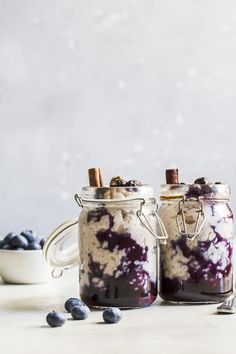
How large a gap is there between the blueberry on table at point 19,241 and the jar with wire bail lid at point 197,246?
490 mm

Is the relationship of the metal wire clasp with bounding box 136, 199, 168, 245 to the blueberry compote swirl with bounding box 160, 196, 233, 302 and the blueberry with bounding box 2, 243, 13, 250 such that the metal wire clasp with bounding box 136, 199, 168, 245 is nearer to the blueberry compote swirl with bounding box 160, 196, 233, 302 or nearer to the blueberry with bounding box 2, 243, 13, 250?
the blueberry compote swirl with bounding box 160, 196, 233, 302

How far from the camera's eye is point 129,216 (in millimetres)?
1370

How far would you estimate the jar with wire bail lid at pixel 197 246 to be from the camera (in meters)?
1.41

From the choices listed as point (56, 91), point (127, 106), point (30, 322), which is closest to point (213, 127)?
point (127, 106)

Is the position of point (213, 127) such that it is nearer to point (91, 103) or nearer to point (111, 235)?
point (91, 103)

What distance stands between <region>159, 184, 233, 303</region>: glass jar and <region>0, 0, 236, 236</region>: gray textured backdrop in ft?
4.44

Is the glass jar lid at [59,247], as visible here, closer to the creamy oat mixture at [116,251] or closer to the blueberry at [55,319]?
the creamy oat mixture at [116,251]

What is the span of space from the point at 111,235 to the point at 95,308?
0.14m

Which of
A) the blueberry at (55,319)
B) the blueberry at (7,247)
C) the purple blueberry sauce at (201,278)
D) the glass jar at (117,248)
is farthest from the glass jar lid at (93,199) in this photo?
the blueberry at (7,247)

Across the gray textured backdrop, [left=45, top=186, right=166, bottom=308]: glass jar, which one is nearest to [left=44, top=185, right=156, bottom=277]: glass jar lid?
[left=45, top=186, right=166, bottom=308]: glass jar

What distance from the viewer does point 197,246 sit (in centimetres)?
141

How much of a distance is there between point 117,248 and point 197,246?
0.16 m

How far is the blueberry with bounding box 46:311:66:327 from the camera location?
124cm

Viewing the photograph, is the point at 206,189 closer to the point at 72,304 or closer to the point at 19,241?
the point at 72,304
